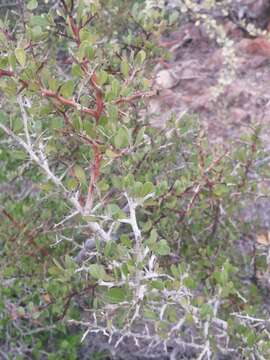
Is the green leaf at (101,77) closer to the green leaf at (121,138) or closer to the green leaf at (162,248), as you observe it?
the green leaf at (121,138)

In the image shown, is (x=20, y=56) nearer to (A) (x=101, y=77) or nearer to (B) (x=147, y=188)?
(A) (x=101, y=77)

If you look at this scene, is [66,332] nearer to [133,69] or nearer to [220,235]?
[220,235]

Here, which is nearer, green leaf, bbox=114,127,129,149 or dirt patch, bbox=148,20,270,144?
green leaf, bbox=114,127,129,149

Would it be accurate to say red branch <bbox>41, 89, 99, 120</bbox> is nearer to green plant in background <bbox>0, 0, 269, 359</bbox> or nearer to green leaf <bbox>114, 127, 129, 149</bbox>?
green plant in background <bbox>0, 0, 269, 359</bbox>

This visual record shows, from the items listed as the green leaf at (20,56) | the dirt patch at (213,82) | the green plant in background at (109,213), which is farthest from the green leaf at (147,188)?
the dirt patch at (213,82)

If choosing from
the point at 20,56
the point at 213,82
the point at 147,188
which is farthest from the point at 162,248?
the point at 213,82

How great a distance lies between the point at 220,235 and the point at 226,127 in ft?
5.74

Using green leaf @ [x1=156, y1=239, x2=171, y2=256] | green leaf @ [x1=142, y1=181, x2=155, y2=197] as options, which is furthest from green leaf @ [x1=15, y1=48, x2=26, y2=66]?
green leaf @ [x1=156, y1=239, x2=171, y2=256]

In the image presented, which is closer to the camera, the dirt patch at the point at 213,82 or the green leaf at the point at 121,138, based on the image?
the green leaf at the point at 121,138

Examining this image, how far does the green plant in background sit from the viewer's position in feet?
4.82

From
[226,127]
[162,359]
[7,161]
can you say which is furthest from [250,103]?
[162,359]

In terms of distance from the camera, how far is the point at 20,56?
140 centimetres

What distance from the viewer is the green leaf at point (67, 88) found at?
1.46 metres

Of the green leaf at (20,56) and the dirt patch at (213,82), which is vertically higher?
the green leaf at (20,56)
